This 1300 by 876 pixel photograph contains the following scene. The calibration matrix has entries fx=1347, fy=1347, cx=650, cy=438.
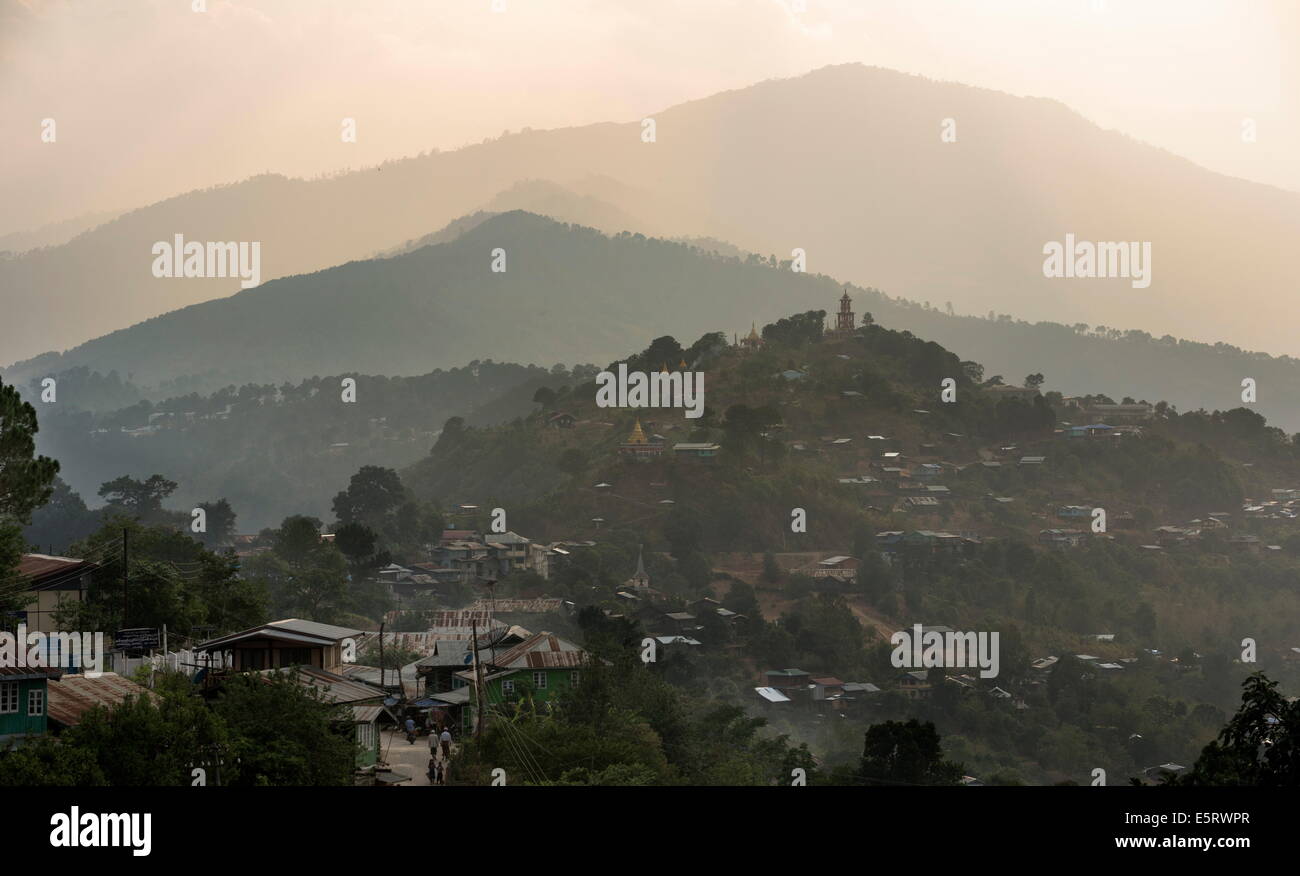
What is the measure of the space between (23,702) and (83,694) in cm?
151

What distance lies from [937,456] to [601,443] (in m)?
18.1

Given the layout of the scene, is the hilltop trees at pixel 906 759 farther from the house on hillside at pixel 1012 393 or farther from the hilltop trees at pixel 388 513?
the house on hillside at pixel 1012 393

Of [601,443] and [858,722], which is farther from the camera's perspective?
[601,443]

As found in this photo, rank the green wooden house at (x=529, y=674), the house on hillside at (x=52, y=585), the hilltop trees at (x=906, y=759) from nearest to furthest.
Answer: the house on hillside at (x=52, y=585) < the green wooden house at (x=529, y=674) < the hilltop trees at (x=906, y=759)

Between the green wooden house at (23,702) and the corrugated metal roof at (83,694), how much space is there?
0.33 metres

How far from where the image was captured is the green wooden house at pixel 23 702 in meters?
13.5

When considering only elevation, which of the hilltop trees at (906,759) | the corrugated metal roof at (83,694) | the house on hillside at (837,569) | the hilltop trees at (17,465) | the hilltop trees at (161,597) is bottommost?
the hilltop trees at (906,759)

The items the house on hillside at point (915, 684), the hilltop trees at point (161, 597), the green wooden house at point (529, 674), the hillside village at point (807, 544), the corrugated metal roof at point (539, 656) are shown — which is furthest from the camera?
the house on hillside at point (915, 684)

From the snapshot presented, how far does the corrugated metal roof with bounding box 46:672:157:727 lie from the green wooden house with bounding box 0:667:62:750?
332 mm

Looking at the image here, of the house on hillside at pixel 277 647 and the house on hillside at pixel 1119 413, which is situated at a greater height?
the house on hillside at pixel 1119 413

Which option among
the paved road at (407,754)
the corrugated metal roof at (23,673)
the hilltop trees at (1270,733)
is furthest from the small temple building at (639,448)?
the hilltop trees at (1270,733)
